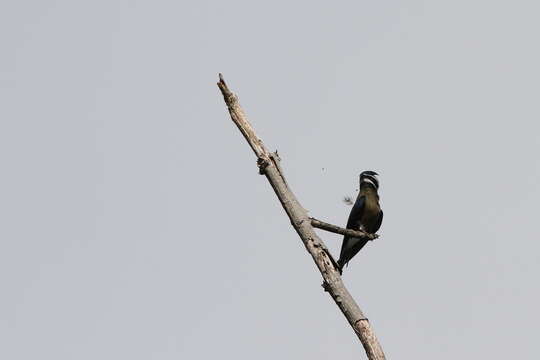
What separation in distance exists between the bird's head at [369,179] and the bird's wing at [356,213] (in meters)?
0.41

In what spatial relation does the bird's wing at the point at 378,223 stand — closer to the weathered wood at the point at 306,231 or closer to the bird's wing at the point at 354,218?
the bird's wing at the point at 354,218

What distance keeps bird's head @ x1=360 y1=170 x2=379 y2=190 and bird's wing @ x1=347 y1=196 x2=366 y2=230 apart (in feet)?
1.35

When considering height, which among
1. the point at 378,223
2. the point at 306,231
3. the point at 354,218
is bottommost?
the point at 306,231

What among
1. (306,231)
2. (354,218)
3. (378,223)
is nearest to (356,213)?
(354,218)

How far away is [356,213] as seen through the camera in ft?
51.1

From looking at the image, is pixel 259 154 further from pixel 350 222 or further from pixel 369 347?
pixel 350 222

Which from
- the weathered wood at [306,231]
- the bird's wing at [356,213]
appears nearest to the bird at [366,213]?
the bird's wing at [356,213]

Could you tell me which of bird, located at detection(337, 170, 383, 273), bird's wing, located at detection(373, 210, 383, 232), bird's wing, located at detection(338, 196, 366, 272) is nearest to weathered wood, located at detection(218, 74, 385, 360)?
bird's wing, located at detection(338, 196, 366, 272)

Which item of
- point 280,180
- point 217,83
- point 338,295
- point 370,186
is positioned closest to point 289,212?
point 280,180

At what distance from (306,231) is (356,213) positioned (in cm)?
607

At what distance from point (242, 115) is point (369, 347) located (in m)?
3.04

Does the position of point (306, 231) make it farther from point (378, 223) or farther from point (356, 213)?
point (378, 223)

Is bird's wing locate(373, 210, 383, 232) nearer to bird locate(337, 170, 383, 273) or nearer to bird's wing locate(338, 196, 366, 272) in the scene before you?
bird locate(337, 170, 383, 273)

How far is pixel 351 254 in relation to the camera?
14.8m
